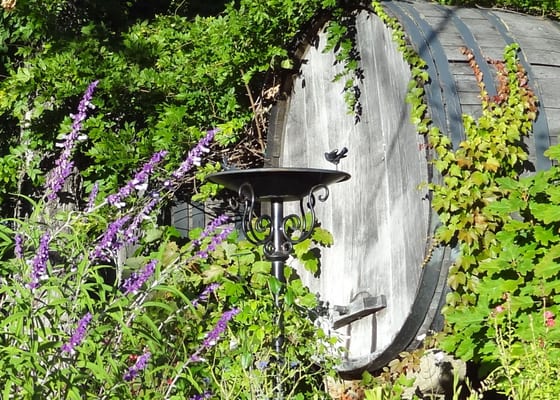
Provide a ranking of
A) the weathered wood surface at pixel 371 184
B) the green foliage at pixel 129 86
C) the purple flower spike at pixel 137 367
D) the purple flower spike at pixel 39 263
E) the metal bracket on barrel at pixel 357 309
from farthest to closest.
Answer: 1. the green foliage at pixel 129 86
2. the metal bracket on barrel at pixel 357 309
3. the weathered wood surface at pixel 371 184
4. the purple flower spike at pixel 137 367
5. the purple flower spike at pixel 39 263

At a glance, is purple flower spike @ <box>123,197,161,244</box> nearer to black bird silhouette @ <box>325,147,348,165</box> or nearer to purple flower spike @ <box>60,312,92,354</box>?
purple flower spike @ <box>60,312,92,354</box>

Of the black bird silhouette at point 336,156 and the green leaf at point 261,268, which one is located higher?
the black bird silhouette at point 336,156

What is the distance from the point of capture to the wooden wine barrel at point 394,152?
3264mm

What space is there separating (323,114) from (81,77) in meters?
1.78

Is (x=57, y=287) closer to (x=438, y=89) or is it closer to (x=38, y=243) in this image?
(x=38, y=243)

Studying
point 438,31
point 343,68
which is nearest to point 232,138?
point 343,68

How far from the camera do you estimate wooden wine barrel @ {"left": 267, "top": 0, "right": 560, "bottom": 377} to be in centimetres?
326

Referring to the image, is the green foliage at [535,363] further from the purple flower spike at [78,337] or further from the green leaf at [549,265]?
the purple flower spike at [78,337]

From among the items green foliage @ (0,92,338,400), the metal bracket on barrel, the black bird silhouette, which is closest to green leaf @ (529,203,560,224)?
green foliage @ (0,92,338,400)

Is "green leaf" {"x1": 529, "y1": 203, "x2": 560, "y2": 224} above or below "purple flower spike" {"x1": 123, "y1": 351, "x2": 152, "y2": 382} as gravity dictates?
above

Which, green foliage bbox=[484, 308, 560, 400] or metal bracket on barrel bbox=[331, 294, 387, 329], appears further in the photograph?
metal bracket on barrel bbox=[331, 294, 387, 329]

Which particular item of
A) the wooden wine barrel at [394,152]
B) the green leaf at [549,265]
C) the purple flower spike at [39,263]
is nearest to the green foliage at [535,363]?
the green leaf at [549,265]

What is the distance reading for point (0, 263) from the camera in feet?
7.70

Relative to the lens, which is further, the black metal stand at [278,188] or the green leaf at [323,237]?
the green leaf at [323,237]
